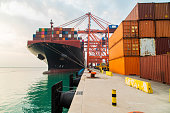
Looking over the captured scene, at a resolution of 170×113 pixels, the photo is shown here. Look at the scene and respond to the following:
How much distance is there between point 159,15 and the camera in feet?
55.4

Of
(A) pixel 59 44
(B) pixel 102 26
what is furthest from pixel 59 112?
(B) pixel 102 26

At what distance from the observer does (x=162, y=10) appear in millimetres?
16844

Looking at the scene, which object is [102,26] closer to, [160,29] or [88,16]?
[88,16]

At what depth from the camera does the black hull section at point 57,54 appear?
2802cm

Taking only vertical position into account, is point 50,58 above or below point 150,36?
below

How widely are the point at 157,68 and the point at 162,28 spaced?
32.2 ft

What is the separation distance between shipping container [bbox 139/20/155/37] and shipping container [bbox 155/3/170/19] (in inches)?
61.1

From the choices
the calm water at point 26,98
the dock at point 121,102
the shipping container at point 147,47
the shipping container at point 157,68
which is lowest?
the calm water at point 26,98

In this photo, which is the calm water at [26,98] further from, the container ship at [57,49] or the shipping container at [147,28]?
the shipping container at [147,28]

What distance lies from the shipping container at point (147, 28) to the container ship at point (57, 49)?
15253 millimetres

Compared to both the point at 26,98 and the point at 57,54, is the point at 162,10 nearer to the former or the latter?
the point at 26,98

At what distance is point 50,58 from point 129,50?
74.3ft

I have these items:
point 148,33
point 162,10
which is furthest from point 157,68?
point 162,10

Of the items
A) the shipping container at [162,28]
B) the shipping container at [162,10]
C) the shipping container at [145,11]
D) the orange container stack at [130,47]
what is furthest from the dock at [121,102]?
the shipping container at [162,10]
